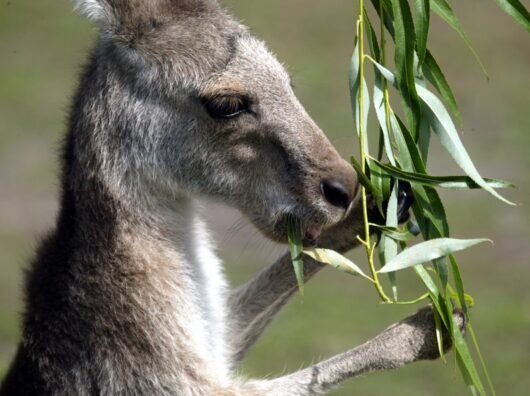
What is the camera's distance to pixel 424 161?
5.27 m

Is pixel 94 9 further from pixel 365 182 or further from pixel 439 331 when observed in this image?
pixel 439 331

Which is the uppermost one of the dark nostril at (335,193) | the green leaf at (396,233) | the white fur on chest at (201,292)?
the dark nostril at (335,193)

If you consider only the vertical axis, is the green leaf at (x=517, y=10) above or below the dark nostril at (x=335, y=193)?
above

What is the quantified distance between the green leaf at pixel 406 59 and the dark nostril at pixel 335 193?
0.34 metres

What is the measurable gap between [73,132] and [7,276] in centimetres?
595

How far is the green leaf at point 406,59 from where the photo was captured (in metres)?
5.15

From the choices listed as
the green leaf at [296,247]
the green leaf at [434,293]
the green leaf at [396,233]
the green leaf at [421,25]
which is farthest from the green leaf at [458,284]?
the green leaf at [421,25]

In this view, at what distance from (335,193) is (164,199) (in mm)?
714

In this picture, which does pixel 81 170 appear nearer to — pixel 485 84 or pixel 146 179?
pixel 146 179

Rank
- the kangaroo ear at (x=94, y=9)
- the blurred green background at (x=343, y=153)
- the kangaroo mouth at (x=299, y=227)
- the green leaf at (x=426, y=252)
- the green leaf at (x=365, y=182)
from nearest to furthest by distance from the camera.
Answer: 1. the green leaf at (x=426, y=252)
2. the green leaf at (x=365, y=182)
3. the kangaroo mouth at (x=299, y=227)
4. the kangaroo ear at (x=94, y=9)
5. the blurred green background at (x=343, y=153)

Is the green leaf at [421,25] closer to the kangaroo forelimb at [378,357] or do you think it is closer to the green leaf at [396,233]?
the green leaf at [396,233]

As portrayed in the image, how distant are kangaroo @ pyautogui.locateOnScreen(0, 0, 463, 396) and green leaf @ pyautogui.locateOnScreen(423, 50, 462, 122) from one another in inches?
18.1

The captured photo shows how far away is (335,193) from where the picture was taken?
523 cm

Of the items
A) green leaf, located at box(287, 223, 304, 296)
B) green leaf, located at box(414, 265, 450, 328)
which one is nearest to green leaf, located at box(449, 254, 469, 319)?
green leaf, located at box(414, 265, 450, 328)
